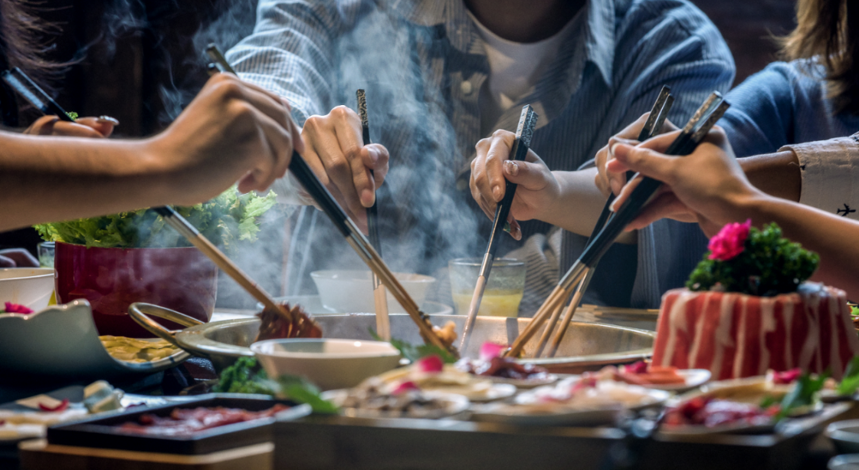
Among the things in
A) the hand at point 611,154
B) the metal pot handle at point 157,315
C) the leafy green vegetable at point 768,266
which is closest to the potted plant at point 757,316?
the leafy green vegetable at point 768,266

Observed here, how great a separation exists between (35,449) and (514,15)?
251 centimetres

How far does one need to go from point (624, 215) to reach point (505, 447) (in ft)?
2.03

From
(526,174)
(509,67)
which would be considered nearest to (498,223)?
(526,174)

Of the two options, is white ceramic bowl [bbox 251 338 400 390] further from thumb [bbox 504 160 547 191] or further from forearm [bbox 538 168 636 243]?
forearm [bbox 538 168 636 243]

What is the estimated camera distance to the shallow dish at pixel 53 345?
823 millimetres

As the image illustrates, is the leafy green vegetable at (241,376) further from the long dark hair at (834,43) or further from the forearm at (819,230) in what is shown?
the long dark hair at (834,43)

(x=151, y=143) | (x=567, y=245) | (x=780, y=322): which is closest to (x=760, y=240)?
(x=780, y=322)

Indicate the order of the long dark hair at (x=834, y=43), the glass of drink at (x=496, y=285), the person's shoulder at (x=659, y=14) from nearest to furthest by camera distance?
the glass of drink at (x=496, y=285), the long dark hair at (x=834, y=43), the person's shoulder at (x=659, y=14)

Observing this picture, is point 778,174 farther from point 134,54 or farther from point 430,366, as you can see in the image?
point 134,54

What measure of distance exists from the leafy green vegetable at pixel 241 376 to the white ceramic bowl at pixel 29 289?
29.2 inches

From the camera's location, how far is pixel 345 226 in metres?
1.01

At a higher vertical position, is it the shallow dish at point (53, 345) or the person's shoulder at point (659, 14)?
the person's shoulder at point (659, 14)

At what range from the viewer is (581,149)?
8.67ft

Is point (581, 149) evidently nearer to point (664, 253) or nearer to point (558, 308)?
point (664, 253)
